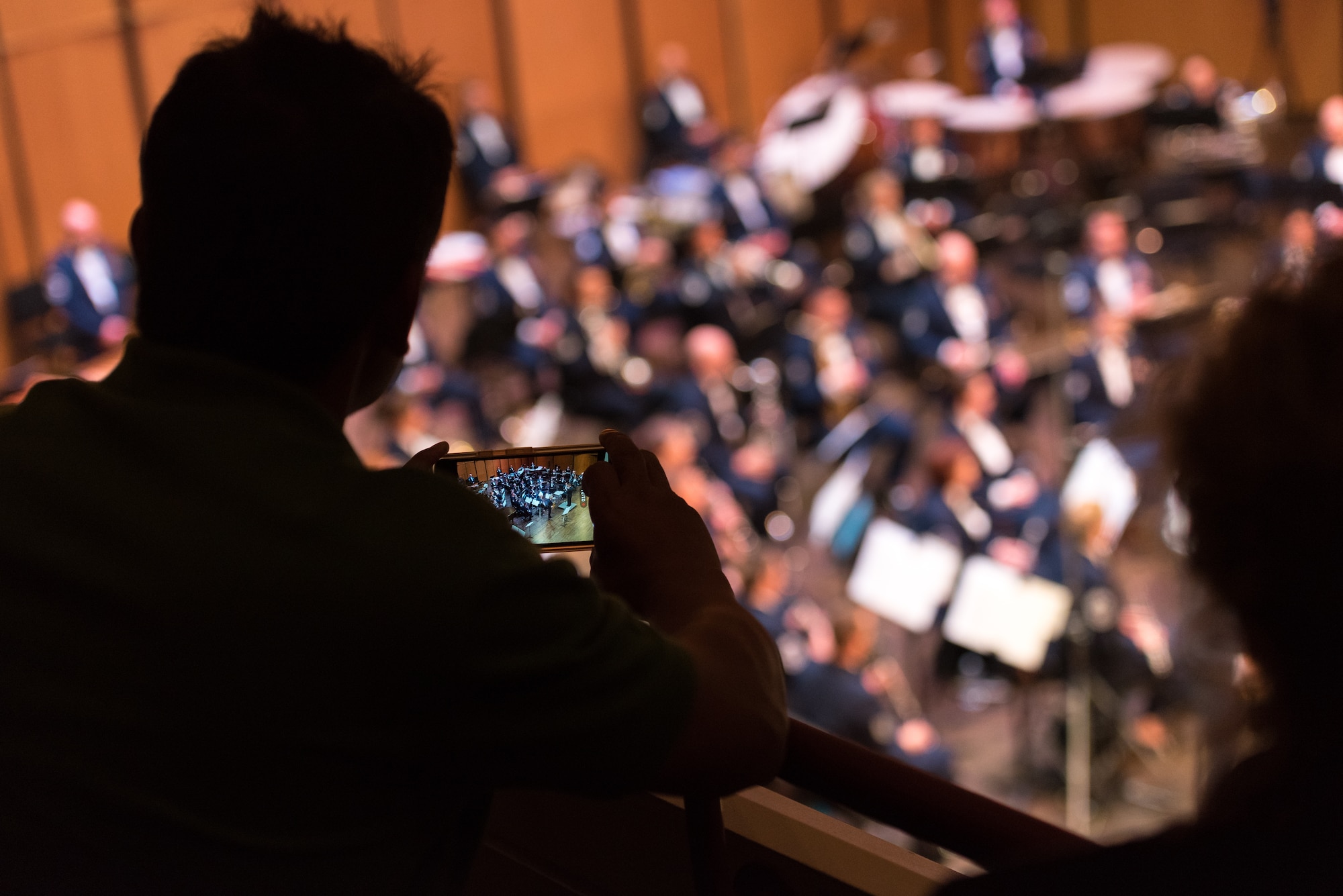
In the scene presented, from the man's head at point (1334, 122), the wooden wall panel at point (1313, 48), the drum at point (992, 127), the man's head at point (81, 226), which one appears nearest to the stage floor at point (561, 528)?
the man's head at point (81, 226)

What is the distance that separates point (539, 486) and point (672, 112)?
10488 mm

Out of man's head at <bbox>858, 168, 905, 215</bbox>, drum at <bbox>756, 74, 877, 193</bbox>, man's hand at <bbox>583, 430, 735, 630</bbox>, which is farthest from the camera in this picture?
drum at <bbox>756, 74, 877, 193</bbox>

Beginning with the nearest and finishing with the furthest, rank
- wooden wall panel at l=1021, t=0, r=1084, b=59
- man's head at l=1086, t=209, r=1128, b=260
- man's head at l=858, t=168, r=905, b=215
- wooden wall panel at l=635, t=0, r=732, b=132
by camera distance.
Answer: man's head at l=1086, t=209, r=1128, b=260, man's head at l=858, t=168, r=905, b=215, wooden wall panel at l=635, t=0, r=732, b=132, wooden wall panel at l=1021, t=0, r=1084, b=59

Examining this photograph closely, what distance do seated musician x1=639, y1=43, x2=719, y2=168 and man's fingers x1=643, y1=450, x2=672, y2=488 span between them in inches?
396

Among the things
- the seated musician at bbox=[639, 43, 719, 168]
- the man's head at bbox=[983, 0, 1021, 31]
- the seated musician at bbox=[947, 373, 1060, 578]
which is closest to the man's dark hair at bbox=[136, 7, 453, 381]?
the seated musician at bbox=[947, 373, 1060, 578]

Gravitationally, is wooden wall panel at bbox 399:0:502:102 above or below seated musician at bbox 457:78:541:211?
above

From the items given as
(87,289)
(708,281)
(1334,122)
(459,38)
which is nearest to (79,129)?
(87,289)

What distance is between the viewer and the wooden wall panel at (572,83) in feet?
35.4

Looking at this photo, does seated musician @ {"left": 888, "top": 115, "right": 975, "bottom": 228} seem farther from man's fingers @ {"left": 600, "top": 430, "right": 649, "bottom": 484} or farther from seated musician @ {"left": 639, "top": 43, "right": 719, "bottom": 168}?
man's fingers @ {"left": 600, "top": 430, "right": 649, "bottom": 484}

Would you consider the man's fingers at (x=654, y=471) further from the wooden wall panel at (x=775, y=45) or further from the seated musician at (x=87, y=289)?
the wooden wall panel at (x=775, y=45)

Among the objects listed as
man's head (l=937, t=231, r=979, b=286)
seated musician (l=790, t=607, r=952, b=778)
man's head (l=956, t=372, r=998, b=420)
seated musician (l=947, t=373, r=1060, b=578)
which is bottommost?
seated musician (l=790, t=607, r=952, b=778)

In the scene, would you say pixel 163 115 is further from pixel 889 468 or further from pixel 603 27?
pixel 603 27

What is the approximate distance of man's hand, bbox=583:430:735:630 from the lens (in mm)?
813

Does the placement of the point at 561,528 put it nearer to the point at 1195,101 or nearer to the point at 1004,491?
the point at 1004,491
